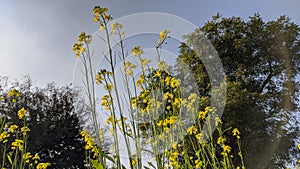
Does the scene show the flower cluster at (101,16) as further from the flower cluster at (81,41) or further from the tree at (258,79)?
the tree at (258,79)

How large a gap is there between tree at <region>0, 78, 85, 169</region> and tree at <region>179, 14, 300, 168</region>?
4962 millimetres

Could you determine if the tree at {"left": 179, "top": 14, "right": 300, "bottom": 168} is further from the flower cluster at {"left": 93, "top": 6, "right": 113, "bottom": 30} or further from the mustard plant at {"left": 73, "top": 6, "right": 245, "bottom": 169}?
the flower cluster at {"left": 93, "top": 6, "right": 113, "bottom": 30}

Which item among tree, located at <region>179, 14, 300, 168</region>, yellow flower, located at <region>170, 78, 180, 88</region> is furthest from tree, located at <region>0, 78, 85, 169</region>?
yellow flower, located at <region>170, 78, 180, 88</region>

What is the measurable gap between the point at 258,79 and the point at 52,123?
24.6 feet

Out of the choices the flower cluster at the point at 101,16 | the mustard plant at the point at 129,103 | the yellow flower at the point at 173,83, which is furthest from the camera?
the yellow flower at the point at 173,83

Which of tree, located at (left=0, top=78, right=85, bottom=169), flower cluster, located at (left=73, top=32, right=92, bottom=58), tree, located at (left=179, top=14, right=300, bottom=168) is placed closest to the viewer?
flower cluster, located at (left=73, top=32, right=92, bottom=58)

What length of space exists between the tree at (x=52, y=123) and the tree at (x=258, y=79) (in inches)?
195

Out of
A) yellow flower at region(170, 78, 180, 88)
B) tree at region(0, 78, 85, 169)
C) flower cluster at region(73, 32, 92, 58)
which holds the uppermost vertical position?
tree at region(0, 78, 85, 169)

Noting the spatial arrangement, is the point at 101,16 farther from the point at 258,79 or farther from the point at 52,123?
the point at 52,123

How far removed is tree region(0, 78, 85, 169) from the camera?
10.9 meters

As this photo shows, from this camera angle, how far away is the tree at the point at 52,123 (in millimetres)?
10891

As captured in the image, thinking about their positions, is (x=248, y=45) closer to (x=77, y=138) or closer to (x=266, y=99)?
(x=266, y=99)

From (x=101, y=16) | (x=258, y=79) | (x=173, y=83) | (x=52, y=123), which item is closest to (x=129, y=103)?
(x=101, y=16)

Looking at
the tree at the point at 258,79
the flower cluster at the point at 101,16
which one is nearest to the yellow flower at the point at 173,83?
the flower cluster at the point at 101,16
